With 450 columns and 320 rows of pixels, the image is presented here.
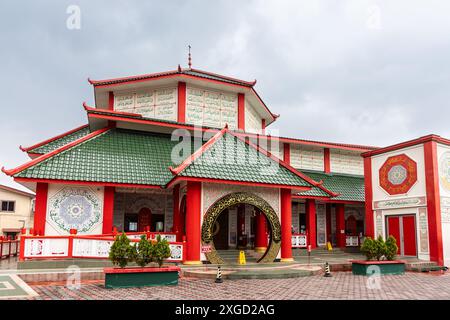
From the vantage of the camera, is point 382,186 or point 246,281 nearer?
point 246,281

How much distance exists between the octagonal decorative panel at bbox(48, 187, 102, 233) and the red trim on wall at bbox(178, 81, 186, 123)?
6339mm

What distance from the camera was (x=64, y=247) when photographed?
44.4 ft

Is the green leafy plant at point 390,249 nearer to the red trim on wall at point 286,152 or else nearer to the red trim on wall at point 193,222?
the red trim on wall at point 193,222

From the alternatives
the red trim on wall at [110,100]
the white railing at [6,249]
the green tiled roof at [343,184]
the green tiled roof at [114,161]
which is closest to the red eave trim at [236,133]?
the green tiled roof at [114,161]

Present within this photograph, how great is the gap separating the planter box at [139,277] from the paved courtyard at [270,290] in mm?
340

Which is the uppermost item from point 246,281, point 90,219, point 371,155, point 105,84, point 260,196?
point 105,84

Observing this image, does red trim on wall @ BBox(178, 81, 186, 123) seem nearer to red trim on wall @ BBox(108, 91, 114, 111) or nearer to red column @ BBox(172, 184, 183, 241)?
red trim on wall @ BBox(108, 91, 114, 111)

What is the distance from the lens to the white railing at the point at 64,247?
13.1 metres

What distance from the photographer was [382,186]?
21.5 m

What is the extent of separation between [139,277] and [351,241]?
1760 cm
